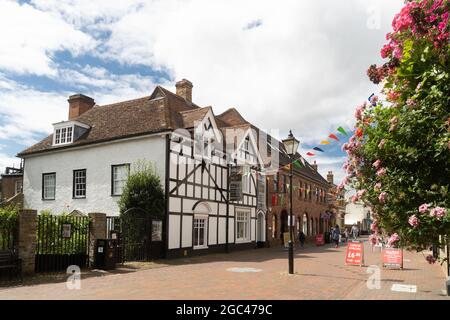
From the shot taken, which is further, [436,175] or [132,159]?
[132,159]

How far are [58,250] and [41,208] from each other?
11623 mm

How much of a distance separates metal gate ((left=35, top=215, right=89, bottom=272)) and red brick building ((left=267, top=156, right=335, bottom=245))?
46.4 feet

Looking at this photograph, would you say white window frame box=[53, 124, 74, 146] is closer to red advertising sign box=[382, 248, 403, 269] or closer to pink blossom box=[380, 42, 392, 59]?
red advertising sign box=[382, 248, 403, 269]

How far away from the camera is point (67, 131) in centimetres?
2469

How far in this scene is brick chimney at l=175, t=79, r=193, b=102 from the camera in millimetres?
28344

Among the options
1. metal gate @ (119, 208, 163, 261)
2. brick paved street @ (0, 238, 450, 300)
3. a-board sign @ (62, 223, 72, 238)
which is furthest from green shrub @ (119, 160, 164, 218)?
a-board sign @ (62, 223, 72, 238)

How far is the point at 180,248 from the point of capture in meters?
20.9

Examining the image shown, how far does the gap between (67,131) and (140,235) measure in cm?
975

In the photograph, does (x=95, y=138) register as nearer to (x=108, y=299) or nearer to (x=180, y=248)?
(x=180, y=248)

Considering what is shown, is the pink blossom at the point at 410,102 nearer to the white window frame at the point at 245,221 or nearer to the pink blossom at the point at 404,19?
the pink blossom at the point at 404,19

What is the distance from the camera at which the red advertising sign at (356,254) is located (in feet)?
59.2

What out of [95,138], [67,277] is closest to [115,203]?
[95,138]

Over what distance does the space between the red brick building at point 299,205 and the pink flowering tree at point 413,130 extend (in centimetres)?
1817

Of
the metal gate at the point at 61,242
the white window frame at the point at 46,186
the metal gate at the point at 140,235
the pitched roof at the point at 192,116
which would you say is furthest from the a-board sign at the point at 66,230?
the white window frame at the point at 46,186
